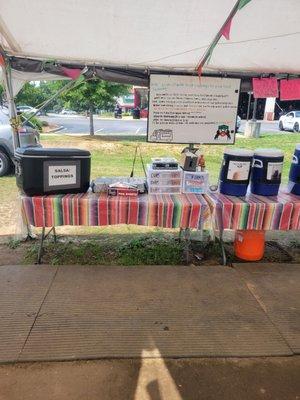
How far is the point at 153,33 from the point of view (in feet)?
10.6

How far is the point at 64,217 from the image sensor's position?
333cm

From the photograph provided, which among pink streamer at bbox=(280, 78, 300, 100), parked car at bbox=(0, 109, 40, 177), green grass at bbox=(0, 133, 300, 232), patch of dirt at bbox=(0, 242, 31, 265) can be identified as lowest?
patch of dirt at bbox=(0, 242, 31, 265)

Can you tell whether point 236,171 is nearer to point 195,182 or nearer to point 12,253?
point 195,182

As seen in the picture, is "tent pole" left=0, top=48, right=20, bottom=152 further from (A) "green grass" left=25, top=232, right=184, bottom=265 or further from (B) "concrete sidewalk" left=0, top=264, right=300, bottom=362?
(B) "concrete sidewalk" left=0, top=264, right=300, bottom=362

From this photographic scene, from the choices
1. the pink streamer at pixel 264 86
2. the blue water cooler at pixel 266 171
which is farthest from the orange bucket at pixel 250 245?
the pink streamer at pixel 264 86

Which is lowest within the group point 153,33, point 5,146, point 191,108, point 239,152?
point 5,146

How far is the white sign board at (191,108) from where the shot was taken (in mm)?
3934

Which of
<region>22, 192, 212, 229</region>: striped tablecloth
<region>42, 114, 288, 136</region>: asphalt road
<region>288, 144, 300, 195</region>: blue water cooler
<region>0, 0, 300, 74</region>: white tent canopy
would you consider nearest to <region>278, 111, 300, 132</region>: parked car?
<region>42, 114, 288, 136</region>: asphalt road

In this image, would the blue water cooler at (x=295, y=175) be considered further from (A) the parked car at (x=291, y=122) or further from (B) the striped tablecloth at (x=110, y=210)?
(A) the parked car at (x=291, y=122)

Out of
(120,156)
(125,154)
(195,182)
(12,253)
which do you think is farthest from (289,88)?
(125,154)

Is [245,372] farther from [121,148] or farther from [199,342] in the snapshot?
[121,148]

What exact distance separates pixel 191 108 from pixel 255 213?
1.45 m

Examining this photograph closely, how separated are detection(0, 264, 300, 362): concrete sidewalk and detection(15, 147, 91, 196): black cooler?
84cm

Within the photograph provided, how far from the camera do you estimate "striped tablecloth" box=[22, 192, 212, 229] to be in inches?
129
